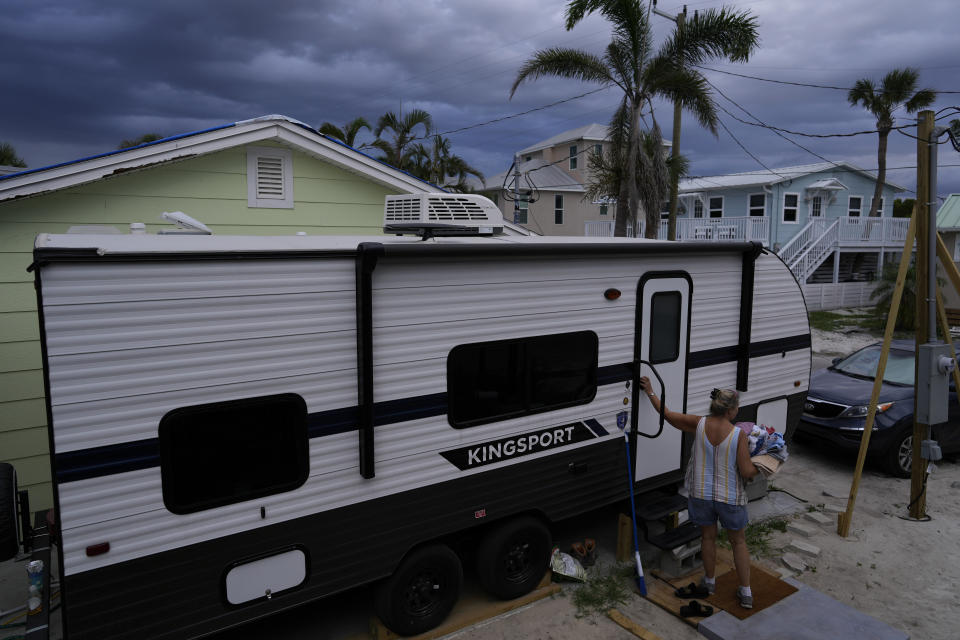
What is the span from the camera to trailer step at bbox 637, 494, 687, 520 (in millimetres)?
5707

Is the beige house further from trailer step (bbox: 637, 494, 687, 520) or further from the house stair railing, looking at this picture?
trailer step (bbox: 637, 494, 687, 520)

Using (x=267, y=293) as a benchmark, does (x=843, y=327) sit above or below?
below

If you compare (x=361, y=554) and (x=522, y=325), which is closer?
(x=361, y=554)

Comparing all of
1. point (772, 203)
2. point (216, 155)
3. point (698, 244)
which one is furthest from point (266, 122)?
point (772, 203)

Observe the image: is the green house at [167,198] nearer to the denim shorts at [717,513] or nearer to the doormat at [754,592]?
the denim shorts at [717,513]

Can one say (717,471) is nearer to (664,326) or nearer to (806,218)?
(664,326)

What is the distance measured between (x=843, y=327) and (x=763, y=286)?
1495 cm

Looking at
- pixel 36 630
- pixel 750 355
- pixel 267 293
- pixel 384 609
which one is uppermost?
pixel 267 293

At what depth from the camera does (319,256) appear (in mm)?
3951

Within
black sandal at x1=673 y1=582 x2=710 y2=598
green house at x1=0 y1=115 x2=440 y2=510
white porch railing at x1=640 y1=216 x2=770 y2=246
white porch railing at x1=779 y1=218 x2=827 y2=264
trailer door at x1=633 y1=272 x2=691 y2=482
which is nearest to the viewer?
black sandal at x1=673 y1=582 x2=710 y2=598

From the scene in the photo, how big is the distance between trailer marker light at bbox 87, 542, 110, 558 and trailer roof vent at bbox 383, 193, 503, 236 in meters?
2.96

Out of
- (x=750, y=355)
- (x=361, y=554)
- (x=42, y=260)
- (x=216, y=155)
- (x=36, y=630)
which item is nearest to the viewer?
(x=42, y=260)

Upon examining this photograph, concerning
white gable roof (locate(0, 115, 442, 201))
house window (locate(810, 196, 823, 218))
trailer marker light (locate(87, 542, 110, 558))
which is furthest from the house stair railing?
trailer marker light (locate(87, 542, 110, 558))

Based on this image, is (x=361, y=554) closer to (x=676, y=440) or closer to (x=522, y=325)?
(x=522, y=325)
